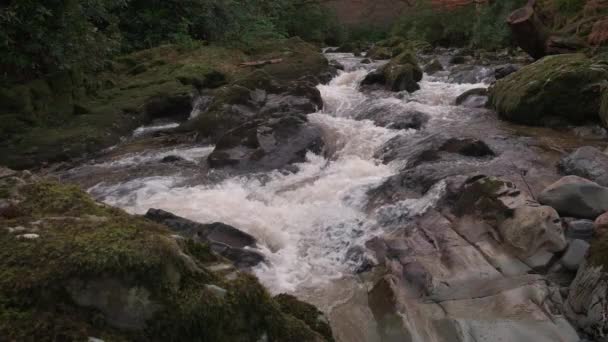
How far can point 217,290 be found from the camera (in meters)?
2.90

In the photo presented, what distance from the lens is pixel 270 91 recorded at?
14883 millimetres

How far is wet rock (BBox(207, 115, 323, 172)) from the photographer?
10141mm

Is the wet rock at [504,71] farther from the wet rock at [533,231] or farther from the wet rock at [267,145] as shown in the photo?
the wet rock at [533,231]

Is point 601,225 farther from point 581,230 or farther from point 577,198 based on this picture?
point 577,198

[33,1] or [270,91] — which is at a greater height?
[33,1]

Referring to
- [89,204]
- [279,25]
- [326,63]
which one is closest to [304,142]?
[89,204]

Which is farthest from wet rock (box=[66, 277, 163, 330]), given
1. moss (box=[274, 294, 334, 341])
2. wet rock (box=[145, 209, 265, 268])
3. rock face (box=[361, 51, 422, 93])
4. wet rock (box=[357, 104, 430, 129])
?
rock face (box=[361, 51, 422, 93])

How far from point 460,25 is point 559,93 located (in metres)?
24.4

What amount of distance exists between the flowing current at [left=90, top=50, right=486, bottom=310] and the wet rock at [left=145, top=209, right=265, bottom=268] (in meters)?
0.21

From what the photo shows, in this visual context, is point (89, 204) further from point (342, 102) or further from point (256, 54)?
point (256, 54)

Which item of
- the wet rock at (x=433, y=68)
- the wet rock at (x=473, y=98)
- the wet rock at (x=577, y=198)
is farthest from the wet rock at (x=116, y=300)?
the wet rock at (x=433, y=68)

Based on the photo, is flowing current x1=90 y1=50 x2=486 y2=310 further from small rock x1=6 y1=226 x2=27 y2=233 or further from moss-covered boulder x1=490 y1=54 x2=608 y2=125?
small rock x1=6 y1=226 x2=27 y2=233

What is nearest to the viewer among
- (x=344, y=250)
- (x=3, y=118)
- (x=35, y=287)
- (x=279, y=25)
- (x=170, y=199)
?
(x=35, y=287)

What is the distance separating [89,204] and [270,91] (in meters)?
11.8
